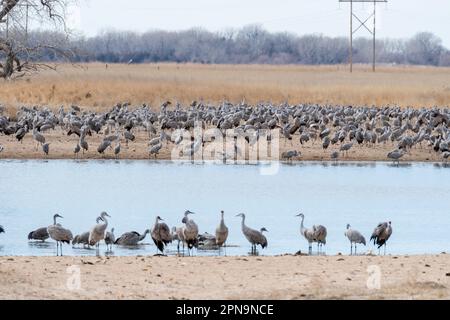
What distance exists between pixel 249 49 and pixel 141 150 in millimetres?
100596

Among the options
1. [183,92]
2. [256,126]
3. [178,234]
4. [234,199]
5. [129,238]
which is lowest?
[234,199]

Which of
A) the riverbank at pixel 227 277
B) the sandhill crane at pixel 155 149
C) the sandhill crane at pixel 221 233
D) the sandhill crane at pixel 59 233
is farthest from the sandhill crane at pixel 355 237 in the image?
the sandhill crane at pixel 155 149

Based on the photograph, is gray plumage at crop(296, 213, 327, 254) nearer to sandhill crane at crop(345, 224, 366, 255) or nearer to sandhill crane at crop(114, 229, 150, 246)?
sandhill crane at crop(345, 224, 366, 255)

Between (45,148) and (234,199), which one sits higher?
(45,148)

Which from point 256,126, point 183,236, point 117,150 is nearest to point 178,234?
point 183,236

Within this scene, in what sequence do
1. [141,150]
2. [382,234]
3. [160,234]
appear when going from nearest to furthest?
[160,234] → [382,234] → [141,150]

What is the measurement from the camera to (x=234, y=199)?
19.5m

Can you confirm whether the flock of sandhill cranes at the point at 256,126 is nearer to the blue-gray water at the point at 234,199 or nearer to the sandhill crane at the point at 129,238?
the blue-gray water at the point at 234,199

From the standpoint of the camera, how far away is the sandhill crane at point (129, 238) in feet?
48.3

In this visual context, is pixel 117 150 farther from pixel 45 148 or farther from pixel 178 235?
pixel 178 235

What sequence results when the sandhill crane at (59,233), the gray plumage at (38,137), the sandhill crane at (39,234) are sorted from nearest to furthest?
the sandhill crane at (59,233), the sandhill crane at (39,234), the gray plumage at (38,137)

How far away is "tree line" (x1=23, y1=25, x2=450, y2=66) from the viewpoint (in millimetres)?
122125

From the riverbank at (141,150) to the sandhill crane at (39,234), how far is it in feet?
39.7

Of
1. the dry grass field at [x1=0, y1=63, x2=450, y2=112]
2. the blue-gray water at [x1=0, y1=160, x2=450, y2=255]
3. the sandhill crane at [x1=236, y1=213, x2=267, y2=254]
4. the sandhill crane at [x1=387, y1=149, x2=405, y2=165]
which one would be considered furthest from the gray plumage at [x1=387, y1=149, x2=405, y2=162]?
the dry grass field at [x1=0, y1=63, x2=450, y2=112]
